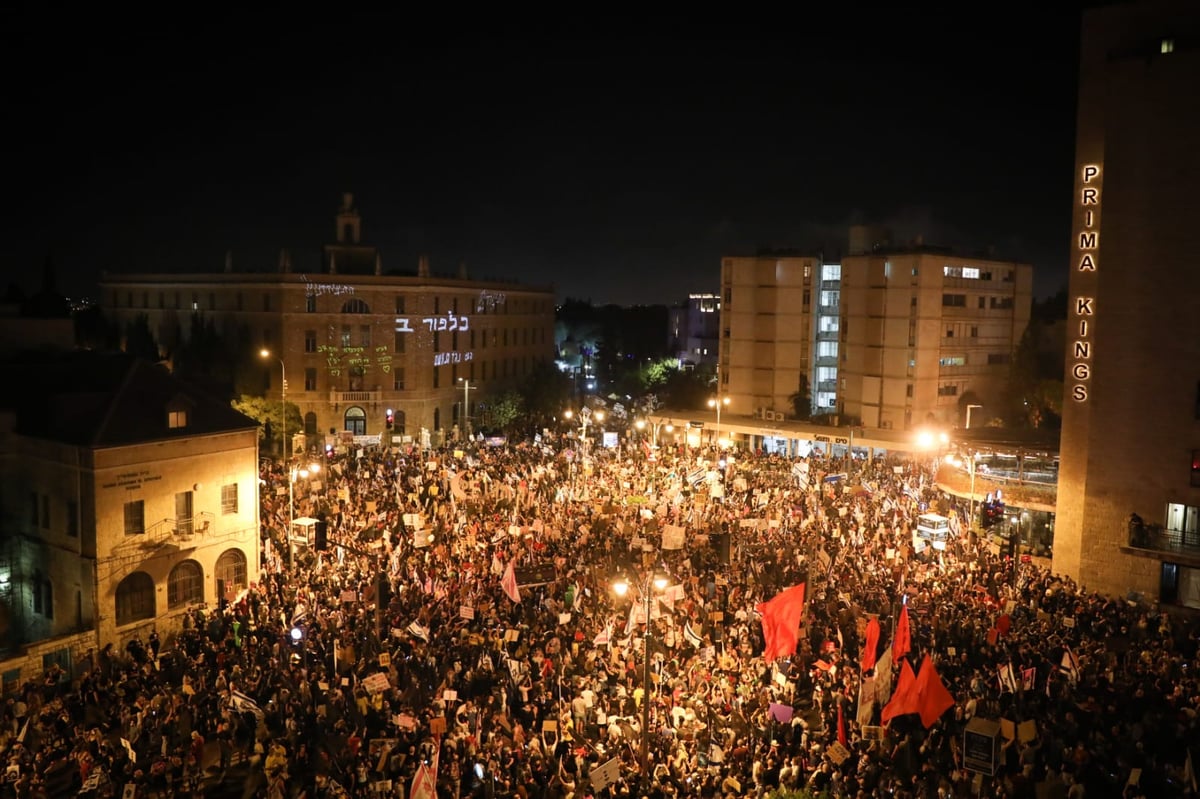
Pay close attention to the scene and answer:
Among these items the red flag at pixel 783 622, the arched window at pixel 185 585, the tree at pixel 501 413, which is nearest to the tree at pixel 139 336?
the tree at pixel 501 413

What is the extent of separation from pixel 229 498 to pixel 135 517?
3.14 m

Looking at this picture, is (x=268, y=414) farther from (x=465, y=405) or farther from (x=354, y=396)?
(x=465, y=405)

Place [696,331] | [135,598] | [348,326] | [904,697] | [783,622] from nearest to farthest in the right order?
[904,697] < [783,622] < [135,598] < [348,326] < [696,331]

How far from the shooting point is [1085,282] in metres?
27.9

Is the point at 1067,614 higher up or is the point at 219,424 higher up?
the point at 219,424

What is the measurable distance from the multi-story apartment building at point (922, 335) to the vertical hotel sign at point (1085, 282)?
2979 centimetres

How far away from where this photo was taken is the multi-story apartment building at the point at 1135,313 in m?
25.8

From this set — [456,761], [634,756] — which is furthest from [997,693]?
[456,761]

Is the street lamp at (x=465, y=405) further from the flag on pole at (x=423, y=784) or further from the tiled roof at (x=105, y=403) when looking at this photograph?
the flag on pole at (x=423, y=784)

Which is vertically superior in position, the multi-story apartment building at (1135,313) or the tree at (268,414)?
the multi-story apartment building at (1135,313)

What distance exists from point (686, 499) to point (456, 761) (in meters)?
18.1

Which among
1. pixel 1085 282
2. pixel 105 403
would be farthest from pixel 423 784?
pixel 1085 282

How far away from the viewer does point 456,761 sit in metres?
16.2

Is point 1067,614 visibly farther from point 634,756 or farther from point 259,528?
point 259,528
